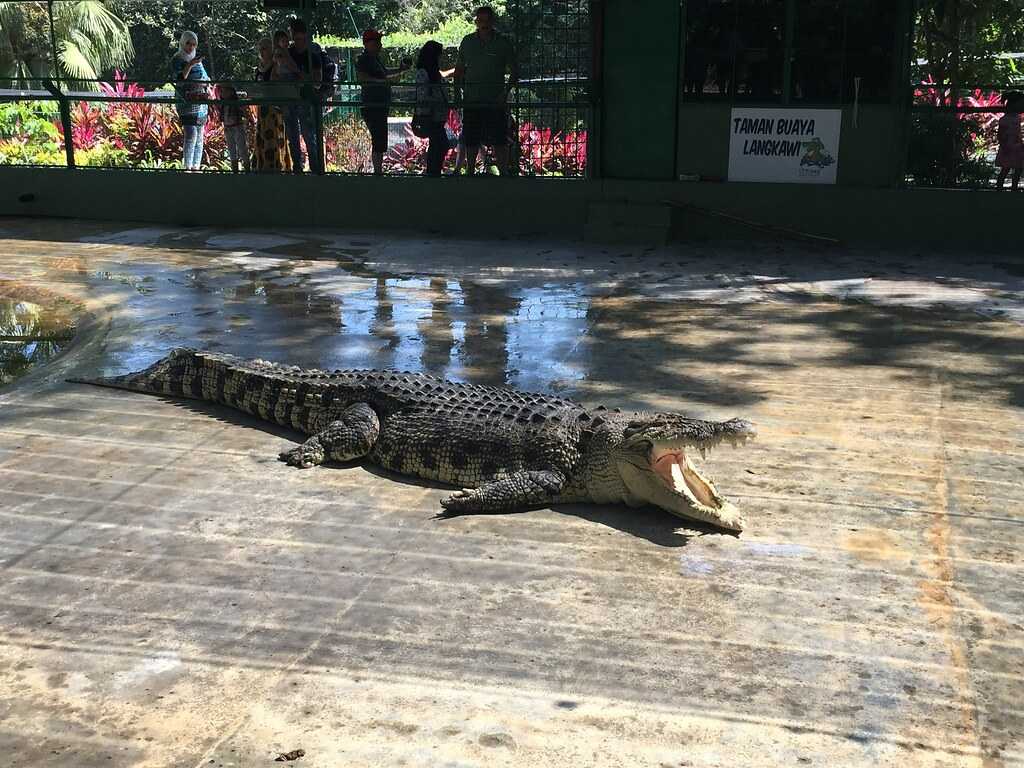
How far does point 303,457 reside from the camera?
504 centimetres

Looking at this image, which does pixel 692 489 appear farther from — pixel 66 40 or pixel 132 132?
pixel 66 40

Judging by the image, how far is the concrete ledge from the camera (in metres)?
10.2

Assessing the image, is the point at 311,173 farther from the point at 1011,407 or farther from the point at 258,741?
the point at 258,741

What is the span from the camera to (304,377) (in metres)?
5.51

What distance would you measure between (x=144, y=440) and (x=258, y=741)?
273cm

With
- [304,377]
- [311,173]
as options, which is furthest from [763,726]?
[311,173]

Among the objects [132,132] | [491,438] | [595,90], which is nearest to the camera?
[491,438]

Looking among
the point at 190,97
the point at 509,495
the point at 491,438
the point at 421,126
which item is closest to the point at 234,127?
the point at 190,97

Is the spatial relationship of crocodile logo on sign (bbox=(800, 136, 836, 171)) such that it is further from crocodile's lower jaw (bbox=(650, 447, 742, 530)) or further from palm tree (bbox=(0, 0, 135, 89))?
palm tree (bbox=(0, 0, 135, 89))

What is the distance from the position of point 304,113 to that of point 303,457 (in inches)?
295

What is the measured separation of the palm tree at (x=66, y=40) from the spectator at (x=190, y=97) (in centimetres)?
1152

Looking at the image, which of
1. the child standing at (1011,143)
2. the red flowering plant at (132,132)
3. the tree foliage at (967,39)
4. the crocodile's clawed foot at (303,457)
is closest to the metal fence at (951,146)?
the child standing at (1011,143)

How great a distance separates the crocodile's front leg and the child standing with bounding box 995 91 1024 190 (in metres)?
7.36

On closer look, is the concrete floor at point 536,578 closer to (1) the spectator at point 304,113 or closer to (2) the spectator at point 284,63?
(1) the spectator at point 304,113
